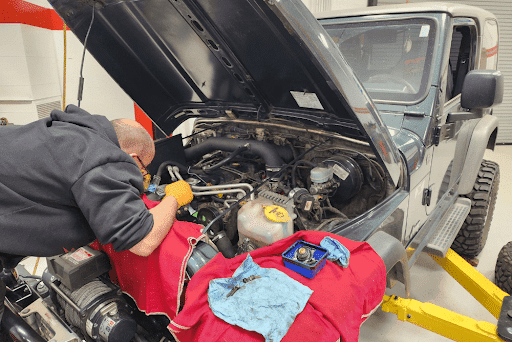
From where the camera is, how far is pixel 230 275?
3.65 ft

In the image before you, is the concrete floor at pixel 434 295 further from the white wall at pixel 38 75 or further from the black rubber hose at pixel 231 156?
the white wall at pixel 38 75

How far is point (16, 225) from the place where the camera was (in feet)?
3.45

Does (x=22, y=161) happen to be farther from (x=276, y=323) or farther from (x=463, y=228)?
(x=463, y=228)

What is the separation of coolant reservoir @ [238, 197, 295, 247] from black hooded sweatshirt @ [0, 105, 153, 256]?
0.55 meters

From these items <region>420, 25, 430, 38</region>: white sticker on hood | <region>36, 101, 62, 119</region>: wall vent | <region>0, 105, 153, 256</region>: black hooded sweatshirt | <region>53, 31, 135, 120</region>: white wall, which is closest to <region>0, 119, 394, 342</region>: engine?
<region>0, 105, 153, 256</region>: black hooded sweatshirt

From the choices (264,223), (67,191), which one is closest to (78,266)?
(67,191)

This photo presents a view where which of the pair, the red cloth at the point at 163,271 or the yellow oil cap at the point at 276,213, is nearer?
the red cloth at the point at 163,271

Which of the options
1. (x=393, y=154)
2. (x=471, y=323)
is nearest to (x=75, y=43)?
(x=393, y=154)

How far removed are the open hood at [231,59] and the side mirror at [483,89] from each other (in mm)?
619

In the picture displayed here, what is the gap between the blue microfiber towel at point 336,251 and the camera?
112cm

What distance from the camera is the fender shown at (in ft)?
7.46

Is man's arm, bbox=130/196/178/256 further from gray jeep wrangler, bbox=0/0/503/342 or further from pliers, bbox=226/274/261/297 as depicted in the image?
pliers, bbox=226/274/261/297

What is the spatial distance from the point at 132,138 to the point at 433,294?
2367 millimetres

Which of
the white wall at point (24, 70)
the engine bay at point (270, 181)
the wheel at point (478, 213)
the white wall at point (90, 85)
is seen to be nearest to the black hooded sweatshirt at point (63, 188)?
the engine bay at point (270, 181)
